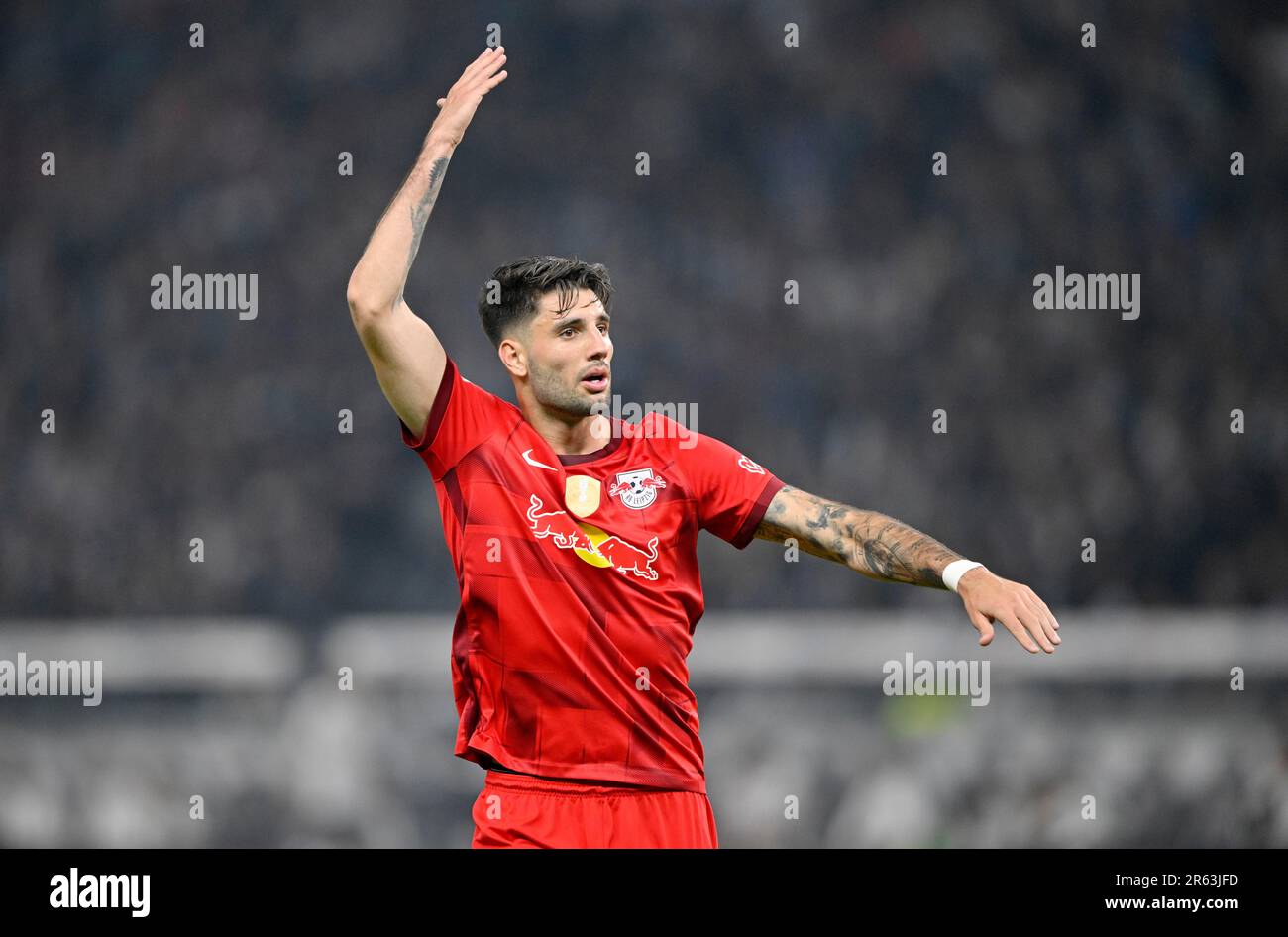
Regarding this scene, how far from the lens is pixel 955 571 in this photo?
11.1 feet

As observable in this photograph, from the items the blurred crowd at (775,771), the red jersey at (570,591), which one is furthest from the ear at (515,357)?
the blurred crowd at (775,771)

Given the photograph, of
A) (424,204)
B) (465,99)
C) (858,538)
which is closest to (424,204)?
(424,204)

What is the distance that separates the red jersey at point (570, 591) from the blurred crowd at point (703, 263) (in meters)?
4.26

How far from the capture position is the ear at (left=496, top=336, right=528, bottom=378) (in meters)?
3.87

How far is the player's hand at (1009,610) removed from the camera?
3086 mm

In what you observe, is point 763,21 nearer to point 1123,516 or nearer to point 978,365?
point 978,365

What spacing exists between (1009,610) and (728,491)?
2.91 ft

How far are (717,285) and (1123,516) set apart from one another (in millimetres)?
2665

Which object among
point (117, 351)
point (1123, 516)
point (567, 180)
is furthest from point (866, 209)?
point (117, 351)

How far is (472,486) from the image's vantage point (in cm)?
363

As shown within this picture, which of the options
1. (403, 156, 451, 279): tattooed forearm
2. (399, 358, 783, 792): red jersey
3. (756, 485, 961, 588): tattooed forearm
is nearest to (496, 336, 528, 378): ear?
(399, 358, 783, 792): red jersey

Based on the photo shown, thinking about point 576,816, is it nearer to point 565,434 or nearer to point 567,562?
point 567,562

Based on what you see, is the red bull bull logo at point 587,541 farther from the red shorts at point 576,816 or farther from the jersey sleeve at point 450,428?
the red shorts at point 576,816

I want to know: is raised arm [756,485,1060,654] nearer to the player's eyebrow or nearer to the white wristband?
the white wristband
